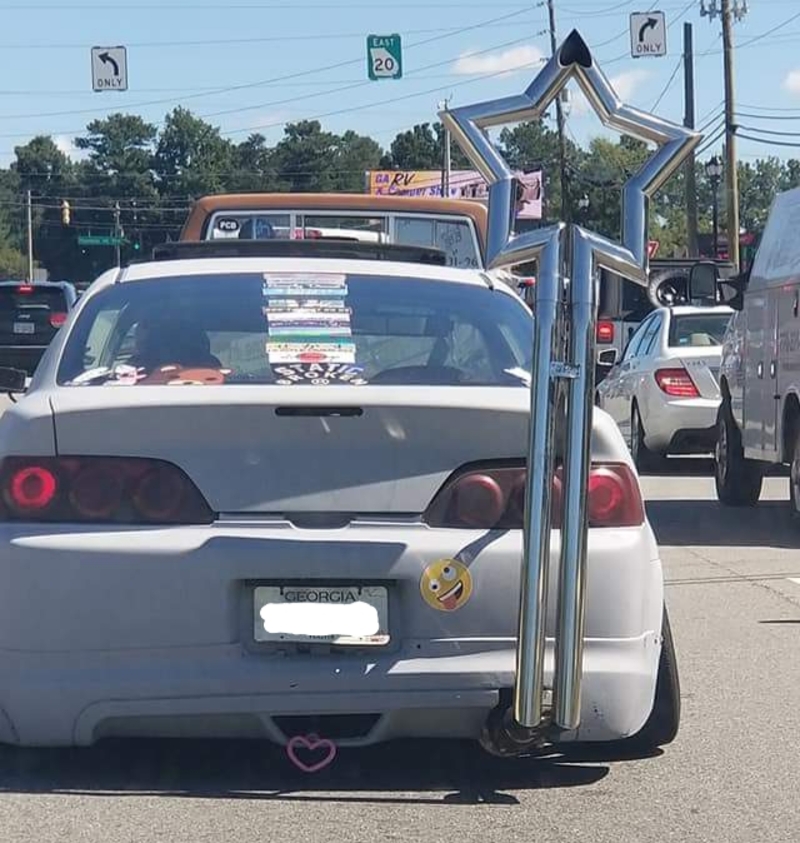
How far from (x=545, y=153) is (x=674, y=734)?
193 cm

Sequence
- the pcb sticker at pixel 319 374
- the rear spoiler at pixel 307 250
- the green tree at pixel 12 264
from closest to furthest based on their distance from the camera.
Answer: the pcb sticker at pixel 319 374 < the rear spoiler at pixel 307 250 < the green tree at pixel 12 264

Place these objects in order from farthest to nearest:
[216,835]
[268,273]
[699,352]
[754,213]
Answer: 1. [754,213]
2. [699,352]
3. [268,273]
4. [216,835]

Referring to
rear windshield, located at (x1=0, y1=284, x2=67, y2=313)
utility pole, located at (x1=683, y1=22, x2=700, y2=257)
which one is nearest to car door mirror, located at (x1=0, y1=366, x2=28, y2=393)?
rear windshield, located at (x1=0, y1=284, x2=67, y2=313)

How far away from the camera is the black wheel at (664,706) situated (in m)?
5.60

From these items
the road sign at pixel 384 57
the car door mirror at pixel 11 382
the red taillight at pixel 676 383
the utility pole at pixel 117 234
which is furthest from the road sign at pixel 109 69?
the utility pole at pixel 117 234

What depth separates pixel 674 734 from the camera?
5660 mm

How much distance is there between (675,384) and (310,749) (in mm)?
11155

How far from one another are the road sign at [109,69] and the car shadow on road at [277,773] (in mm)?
31286

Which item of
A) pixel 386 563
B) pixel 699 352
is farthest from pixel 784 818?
pixel 699 352

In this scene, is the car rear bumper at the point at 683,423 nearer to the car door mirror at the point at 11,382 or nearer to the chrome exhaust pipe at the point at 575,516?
the car door mirror at the point at 11,382

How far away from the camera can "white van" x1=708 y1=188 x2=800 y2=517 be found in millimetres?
11938

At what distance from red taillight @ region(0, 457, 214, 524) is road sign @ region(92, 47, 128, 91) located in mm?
31740

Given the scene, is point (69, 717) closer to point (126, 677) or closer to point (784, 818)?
point (126, 677)

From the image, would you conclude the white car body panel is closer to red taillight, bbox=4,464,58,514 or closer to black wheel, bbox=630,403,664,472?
black wheel, bbox=630,403,664,472
